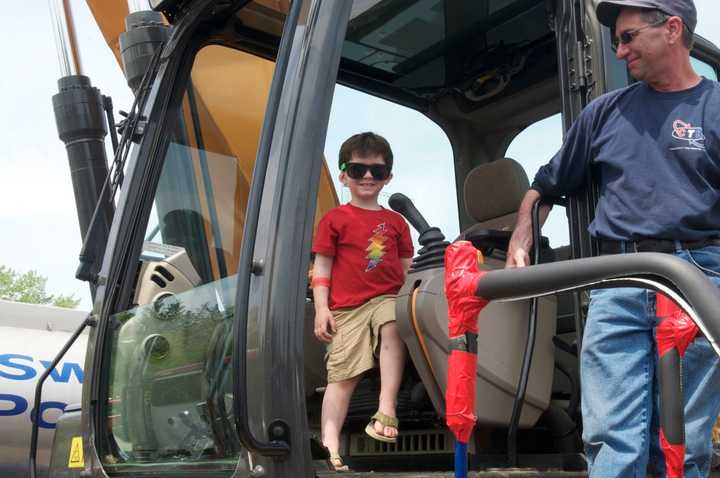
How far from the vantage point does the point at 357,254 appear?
2.98m

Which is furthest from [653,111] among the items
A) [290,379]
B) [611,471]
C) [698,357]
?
[290,379]

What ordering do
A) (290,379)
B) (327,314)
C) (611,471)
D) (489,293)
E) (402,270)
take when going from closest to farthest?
(489,293) → (611,471) → (290,379) → (327,314) → (402,270)

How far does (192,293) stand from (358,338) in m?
0.56

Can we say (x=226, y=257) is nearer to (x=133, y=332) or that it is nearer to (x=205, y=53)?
(x=133, y=332)

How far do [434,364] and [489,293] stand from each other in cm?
114

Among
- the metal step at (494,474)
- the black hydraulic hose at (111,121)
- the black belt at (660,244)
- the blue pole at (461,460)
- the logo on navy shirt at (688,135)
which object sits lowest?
the metal step at (494,474)

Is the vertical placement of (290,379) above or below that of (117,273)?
below

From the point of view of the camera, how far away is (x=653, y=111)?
2154 mm

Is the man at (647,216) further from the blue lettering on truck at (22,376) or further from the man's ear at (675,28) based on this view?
the blue lettering on truck at (22,376)

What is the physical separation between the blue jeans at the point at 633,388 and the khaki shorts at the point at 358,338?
0.88 metres

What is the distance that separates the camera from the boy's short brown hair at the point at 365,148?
304 centimetres

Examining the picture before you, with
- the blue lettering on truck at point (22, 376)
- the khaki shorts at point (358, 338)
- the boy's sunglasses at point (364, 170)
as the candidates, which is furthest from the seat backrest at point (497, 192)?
the blue lettering on truck at point (22, 376)

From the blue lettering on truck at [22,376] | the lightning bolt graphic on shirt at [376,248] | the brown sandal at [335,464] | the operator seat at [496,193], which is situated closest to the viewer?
the brown sandal at [335,464]

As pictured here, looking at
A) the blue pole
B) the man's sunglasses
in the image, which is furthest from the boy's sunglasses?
the blue pole
